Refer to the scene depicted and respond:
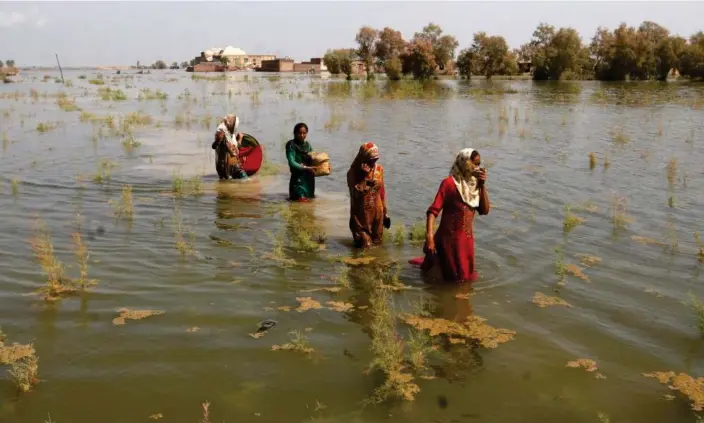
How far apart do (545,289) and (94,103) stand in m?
28.3

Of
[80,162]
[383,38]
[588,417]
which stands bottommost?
[588,417]

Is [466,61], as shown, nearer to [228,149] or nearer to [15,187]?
[228,149]

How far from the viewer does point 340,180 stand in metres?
11.3

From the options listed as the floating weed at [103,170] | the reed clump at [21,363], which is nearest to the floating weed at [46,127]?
the floating weed at [103,170]

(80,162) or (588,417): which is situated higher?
(80,162)

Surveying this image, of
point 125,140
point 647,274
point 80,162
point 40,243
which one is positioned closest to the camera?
point 647,274

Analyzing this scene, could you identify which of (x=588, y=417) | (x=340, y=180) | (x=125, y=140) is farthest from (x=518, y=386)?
(x=125, y=140)

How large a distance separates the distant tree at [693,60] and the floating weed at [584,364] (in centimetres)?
5887

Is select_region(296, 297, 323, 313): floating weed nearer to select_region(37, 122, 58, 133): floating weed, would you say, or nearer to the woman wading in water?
the woman wading in water

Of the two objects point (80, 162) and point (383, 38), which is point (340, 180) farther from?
point (383, 38)

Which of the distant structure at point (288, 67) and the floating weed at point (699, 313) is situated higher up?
the distant structure at point (288, 67)

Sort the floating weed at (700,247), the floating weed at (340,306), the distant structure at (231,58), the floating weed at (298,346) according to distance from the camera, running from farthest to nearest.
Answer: the distant structure at (231,58), the floating weed at (700,247), the floating weed at (340,306), the floating weed at (298,346)

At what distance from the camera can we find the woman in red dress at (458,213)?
556 centimetres

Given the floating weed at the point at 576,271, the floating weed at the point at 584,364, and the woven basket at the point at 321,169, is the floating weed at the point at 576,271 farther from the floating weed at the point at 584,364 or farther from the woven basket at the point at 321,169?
the woven basket at the point at 321,169
